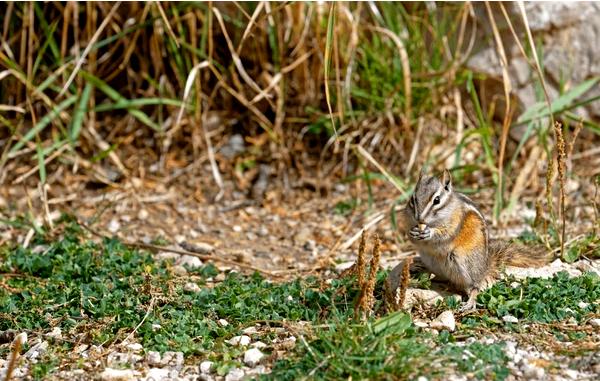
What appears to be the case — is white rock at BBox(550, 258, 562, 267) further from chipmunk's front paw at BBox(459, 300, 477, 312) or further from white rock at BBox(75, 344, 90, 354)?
white rock at BBox(75, 344, 90, 354)

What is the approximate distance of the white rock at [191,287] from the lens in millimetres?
4700

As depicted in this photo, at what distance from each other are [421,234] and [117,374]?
143 centimetres

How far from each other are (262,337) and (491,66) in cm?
313

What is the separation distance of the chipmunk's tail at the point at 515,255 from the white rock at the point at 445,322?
517 millimetres

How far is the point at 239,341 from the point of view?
402 cm

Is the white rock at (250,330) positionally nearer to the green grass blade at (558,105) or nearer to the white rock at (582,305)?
the white rock at (582,305)

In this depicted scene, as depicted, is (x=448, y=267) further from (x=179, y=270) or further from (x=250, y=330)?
(x=179, y=270)

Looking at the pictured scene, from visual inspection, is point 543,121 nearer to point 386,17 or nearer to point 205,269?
point 386,17

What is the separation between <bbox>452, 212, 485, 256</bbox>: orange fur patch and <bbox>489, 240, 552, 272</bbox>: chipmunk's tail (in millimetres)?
166

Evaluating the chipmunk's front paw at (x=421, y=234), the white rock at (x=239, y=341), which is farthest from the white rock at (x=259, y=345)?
the chipmunk's front paw at (x=421, y=234)

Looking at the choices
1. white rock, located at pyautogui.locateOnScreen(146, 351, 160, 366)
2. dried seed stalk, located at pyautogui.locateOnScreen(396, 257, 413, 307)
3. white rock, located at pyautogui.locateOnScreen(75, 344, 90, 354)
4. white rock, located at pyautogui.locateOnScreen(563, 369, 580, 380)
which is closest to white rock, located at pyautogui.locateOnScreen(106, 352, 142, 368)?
white rock, located at pyautogui.locateOnScreen(146, 351, 160, 366)

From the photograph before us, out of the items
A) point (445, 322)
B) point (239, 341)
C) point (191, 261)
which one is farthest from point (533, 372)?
point (191, 261)

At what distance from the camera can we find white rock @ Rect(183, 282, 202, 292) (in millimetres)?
4700

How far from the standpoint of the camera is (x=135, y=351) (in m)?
4.01
